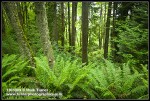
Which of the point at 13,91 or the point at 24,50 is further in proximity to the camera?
the point at 24,50

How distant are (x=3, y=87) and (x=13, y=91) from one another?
291mm

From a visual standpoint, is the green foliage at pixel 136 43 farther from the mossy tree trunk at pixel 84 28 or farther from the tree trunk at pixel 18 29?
the tree trunk at pixel 18 29

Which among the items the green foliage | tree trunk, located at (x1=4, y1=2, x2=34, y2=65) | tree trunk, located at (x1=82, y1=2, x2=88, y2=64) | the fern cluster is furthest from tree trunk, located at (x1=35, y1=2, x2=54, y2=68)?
the green foliage

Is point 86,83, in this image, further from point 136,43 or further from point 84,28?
point 84,28

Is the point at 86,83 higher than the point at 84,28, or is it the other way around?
the point at 84,28

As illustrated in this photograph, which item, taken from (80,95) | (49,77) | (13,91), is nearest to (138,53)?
(80,95)

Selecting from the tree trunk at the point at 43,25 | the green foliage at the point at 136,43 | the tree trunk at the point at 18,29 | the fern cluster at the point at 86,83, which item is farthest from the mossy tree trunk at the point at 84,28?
the fern cluster at the point at 86,83

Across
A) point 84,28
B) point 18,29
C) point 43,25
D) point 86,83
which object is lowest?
point 86,83

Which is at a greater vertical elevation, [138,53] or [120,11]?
[120,11]

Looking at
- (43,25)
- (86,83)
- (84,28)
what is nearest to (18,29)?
(43,25)

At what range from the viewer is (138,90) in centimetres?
608

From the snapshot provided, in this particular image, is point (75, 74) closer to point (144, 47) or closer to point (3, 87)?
point (3, 87)

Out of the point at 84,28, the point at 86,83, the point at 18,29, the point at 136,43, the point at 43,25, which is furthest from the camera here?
the point at 84,28

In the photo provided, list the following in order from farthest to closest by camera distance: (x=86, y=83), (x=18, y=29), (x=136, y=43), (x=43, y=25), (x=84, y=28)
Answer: (x=84, y=28)
(x=136, y=43)
(x=18, y=29)
(x=43, y=25)
(x=86, y=83)
